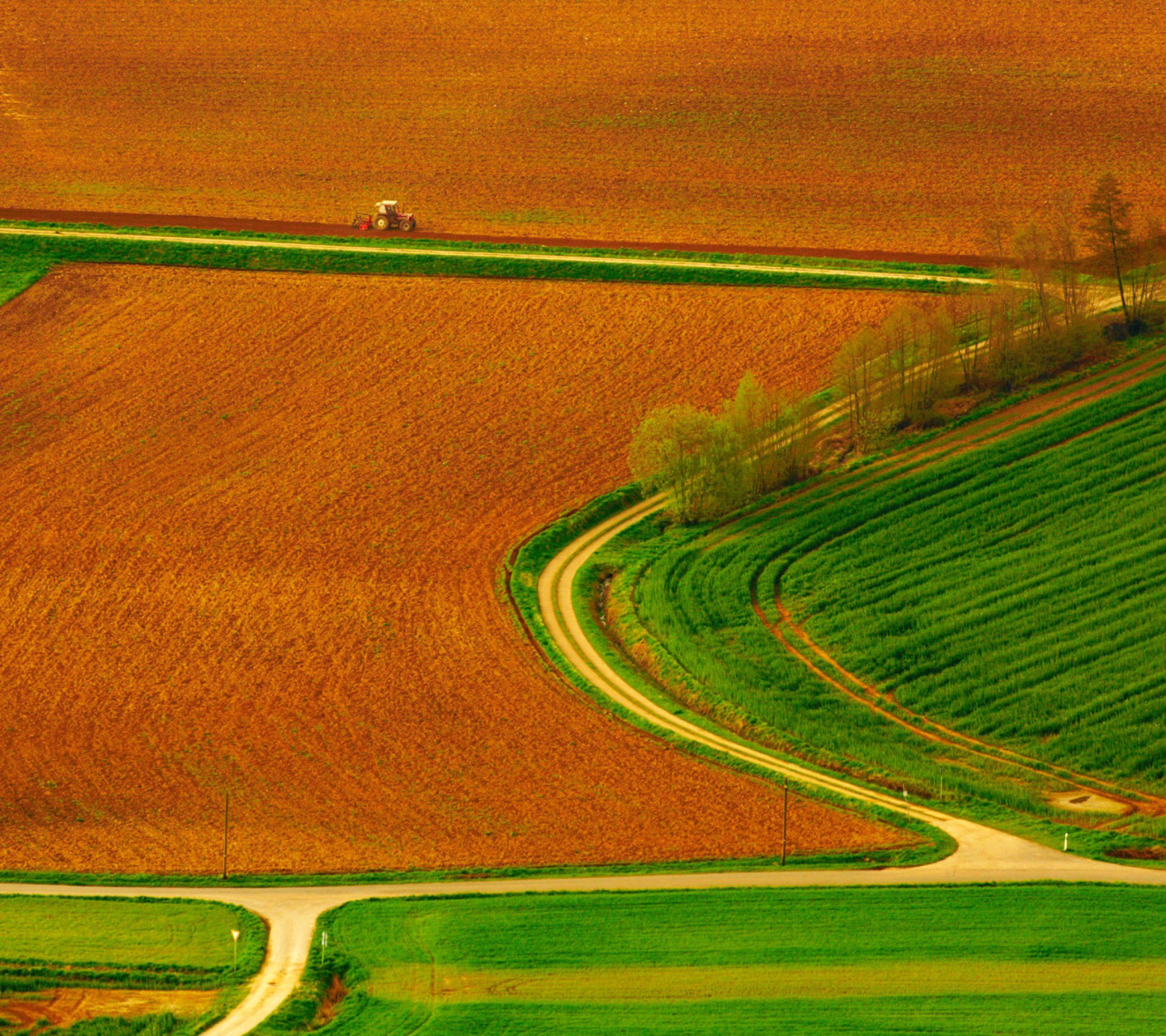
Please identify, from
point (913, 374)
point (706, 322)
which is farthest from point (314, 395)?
point (913, 374)

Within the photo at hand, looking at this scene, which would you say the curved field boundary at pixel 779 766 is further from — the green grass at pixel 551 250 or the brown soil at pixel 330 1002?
the green grass at pixel 551 250

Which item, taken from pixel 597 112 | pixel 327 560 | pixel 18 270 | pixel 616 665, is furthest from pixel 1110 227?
pixel 18 270

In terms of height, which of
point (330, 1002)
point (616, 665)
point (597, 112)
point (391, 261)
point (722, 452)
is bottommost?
point (330, 1002)

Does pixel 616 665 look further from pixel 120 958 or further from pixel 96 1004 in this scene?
pixel 96 1004

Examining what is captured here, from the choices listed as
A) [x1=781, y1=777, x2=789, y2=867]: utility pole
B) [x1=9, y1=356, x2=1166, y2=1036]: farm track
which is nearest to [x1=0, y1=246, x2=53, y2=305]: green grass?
[x1=9, y1=356, x2=1166, y2=1036]: farm track

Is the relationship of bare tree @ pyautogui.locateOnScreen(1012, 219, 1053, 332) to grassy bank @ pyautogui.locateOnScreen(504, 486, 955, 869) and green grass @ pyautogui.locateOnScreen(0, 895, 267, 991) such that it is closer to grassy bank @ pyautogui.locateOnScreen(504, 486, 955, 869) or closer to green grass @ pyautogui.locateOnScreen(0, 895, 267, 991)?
grassy bank @ pyautogui.locateOnScreen(504, 486, 955, 869)

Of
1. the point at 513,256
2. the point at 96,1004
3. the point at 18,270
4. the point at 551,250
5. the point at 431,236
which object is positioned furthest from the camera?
the point at 431,236

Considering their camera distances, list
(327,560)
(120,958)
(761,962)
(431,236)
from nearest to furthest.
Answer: (120,958), (761,962), (327,560), (431,236)

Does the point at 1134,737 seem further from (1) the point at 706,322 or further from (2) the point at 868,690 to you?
(1) the point at 706,322
